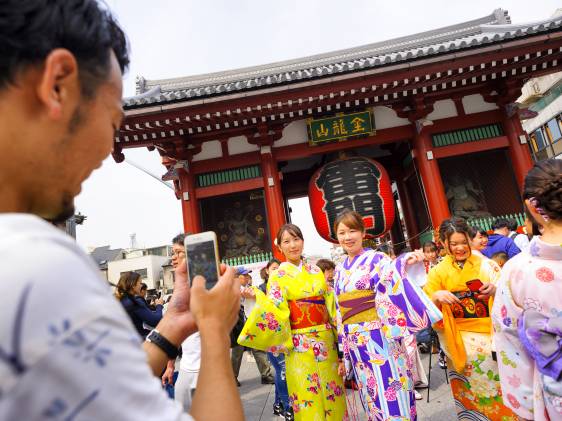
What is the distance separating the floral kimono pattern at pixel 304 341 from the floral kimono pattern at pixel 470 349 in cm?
95

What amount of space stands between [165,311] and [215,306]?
23.5 inches

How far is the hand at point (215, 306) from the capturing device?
78 cm

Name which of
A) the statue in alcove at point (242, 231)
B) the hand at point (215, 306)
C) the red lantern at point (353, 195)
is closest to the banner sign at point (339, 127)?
the red lantern at point (353, 195)

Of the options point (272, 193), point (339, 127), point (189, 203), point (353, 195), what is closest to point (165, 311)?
point (353, 195)

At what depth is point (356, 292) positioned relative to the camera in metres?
2.97

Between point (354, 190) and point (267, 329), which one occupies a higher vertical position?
point (354, 190)

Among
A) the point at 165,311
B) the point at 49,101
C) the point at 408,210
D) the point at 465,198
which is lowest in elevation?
the point at 165,311

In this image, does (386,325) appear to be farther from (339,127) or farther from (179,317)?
(339,127)

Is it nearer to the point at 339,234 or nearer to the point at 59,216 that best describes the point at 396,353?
the point at 339,234

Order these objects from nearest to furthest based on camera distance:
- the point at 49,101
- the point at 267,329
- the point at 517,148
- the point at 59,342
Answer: the point at 59,342 → the point at 49,101 → the point at 267,329 → the point at 517,148

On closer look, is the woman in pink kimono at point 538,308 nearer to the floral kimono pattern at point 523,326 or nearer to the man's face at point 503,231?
the floral kimono pattern at point 523,326

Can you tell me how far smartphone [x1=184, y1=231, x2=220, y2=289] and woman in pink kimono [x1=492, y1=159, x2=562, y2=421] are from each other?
58.4 inches

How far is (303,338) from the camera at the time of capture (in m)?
3.13

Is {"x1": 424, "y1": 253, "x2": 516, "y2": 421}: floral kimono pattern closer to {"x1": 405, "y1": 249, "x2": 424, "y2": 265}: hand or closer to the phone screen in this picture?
{"x1": 405, "y1": 249, "x2": 424, "y2": 265}: hand
